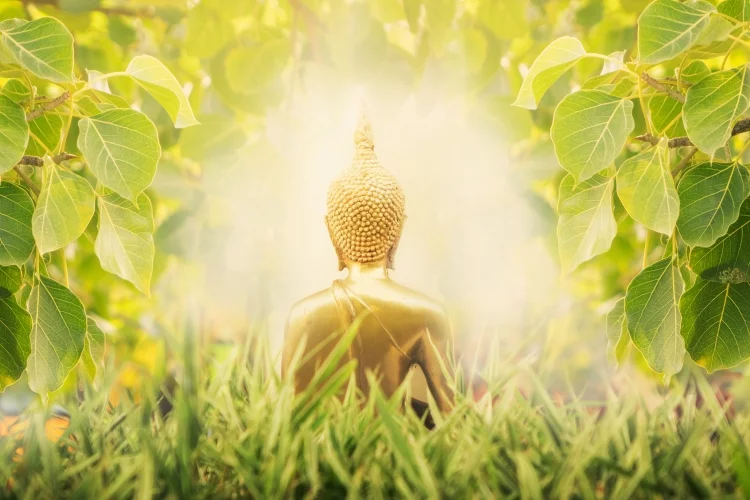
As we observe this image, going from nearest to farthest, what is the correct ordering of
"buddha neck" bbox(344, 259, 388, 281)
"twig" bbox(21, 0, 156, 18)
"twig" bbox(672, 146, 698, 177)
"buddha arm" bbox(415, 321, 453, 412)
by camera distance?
1. "twig" bbox(672, 146, 698, 177)
2. "buddha arm" bbox(415, 321, 453, 412)
3. "buddha neck" bbox(344, 259, 388, 281)
4. "twig" bbox(21, 0, 156, 18)

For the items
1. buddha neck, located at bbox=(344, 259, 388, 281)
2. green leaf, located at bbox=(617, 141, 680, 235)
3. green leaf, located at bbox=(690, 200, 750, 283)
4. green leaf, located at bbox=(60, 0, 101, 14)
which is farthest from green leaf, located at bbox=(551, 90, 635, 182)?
green leaf, located at bbox=(60, 0, 101, 14)

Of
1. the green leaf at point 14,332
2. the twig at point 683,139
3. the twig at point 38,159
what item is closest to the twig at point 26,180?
the twig at point 38,159

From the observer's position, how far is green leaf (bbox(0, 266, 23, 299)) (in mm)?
684

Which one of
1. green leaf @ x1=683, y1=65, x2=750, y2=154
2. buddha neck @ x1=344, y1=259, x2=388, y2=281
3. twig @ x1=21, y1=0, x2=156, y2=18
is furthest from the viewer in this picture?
twig @ x1=21, y1=0, x2=156, y2=18

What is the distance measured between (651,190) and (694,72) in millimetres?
166

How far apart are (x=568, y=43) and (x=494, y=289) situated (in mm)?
912

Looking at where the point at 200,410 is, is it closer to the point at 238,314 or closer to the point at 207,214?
the point at 207,214

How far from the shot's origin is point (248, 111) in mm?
1245

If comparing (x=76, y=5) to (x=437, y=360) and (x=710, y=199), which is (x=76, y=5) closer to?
(x=437, y=360)

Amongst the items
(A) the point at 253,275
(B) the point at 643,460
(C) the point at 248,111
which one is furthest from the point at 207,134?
(B) the point at 643,460

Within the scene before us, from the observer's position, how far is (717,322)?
0.66 metres

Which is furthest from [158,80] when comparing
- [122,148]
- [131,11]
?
[131,11]

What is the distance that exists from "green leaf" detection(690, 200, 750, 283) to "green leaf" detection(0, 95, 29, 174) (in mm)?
587

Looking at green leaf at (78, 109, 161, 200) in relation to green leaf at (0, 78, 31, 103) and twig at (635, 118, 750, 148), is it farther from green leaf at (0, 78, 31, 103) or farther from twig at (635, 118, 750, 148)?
twig at (635, 118, 750, 148)
